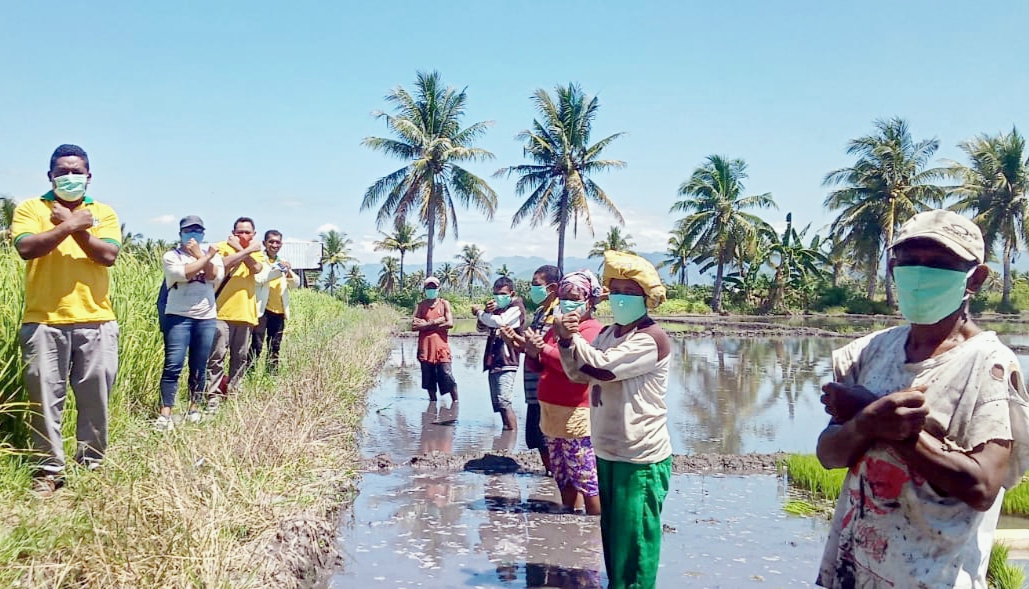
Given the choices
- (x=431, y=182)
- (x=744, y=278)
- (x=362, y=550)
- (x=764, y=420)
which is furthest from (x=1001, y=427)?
(x=744, y=278)

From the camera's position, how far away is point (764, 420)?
10961 millimetres

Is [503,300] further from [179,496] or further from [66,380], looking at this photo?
[179,496]

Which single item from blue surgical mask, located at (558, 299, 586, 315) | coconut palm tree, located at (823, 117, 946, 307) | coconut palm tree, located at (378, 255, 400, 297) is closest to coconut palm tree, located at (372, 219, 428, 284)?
coconut palm tree, located at (378, 255, 400, 297)

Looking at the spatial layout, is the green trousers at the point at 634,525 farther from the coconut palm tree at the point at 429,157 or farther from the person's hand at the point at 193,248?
the coconut palm tree at the point at 429,157

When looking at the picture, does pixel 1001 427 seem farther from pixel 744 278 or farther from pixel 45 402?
pixel 744 278

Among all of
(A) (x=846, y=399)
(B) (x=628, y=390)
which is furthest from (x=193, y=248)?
(A) (x=846, y=399)

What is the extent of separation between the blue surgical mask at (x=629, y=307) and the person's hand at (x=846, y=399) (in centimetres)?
198

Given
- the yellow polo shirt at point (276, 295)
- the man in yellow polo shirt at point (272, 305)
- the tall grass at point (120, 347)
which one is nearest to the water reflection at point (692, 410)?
the man in yellow polo shirt at point (272, 305)

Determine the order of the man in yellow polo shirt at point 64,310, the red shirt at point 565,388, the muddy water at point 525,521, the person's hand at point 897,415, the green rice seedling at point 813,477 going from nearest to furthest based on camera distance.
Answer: the person's hand at point 897,415 < the man in yellow polo shirt at point 64,310 < the muddy water at point 525,521 < the red shirt at point 565,388 < the green rice seedling at point 813,477

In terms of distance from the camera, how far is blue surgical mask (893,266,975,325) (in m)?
2.02

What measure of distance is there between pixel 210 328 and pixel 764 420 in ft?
24.8

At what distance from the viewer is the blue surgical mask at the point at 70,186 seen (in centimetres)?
430

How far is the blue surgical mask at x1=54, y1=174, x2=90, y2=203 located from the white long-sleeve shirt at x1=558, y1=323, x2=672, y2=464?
107 inches

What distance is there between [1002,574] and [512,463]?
417 cm
